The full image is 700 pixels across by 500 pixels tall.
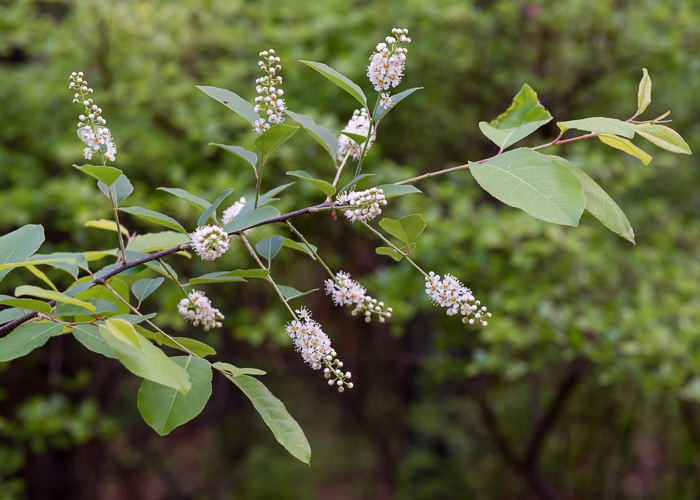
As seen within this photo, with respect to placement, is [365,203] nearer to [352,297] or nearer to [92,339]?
[352,297]

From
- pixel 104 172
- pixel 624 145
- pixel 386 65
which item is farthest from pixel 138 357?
pixel 624 145

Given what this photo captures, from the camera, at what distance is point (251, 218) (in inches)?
29.8

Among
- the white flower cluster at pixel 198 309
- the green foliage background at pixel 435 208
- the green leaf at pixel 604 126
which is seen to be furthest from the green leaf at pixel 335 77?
the green foliage background at pixel 435 208

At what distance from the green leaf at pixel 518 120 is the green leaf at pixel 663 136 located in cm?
11

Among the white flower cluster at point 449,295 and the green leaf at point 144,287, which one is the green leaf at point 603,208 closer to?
the white flower cluster at point 449,295

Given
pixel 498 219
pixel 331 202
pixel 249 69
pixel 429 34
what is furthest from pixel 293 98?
pixel 331 202

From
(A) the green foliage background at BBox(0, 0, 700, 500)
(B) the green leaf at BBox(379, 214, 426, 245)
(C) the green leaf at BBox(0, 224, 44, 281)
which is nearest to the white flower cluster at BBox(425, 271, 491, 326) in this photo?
(B) the green leaf at BBox(379, 214, 426, 245)

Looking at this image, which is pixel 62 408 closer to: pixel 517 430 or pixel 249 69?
pixel 249 69

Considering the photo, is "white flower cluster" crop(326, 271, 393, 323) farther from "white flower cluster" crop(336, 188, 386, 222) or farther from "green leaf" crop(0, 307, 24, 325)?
"green leaf" crop(0, 307, 24, 325)

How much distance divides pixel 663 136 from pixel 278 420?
569 mm

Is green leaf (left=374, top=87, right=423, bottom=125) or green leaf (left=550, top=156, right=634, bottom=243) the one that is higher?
green leaf (left=374, top=87, right=423, bottom=125)

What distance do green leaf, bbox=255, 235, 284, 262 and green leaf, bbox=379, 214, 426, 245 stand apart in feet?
0.55

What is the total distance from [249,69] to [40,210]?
1.25 meters

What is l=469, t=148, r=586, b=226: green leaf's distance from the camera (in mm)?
637
